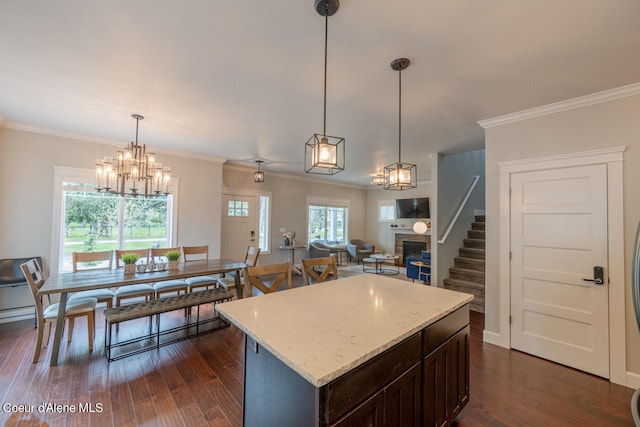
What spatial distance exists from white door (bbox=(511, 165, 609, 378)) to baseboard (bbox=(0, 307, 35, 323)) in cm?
625

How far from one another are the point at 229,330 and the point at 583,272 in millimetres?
3937

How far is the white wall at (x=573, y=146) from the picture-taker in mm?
2387

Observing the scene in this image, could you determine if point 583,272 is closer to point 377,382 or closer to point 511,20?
point 511,20

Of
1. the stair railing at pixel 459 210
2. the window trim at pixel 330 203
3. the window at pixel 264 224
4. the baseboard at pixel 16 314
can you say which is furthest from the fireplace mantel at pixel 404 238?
the baseboard at pixel 16 314

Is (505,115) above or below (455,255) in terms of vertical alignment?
above

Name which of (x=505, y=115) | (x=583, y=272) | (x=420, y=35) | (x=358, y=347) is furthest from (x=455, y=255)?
(x=358, y=347)

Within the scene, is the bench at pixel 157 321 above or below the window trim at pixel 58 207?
below

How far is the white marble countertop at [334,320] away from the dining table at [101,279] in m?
1.81

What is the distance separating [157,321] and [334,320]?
102 inches

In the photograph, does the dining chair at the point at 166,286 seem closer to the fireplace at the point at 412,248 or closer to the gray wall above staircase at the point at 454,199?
the gray wall above staircase at the point at 454,199

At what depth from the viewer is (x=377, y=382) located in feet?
3.92

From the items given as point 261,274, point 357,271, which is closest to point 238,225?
point 357,271

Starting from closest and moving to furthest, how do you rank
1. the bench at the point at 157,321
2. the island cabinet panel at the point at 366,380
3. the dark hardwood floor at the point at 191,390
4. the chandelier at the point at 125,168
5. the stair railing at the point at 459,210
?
the island cabinet panel at the point at 366,380 < the dark hardwood floor at the point at 191,390 < the bench at the point at 157,321 < the chandelier at the point at 125,168 < the stair railing at the point at 459,210

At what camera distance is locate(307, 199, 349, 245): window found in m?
8.01
